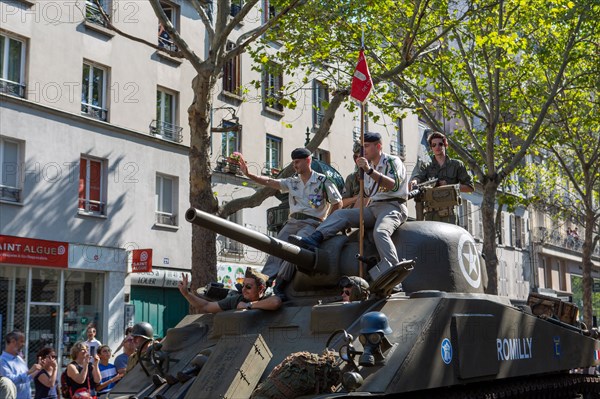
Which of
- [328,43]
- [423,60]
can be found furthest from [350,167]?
[328,43]

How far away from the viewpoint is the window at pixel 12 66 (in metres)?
22.1

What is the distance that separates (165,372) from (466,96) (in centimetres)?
2014

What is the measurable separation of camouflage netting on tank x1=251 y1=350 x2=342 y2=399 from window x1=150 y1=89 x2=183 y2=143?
65.7 feet

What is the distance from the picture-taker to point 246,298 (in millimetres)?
9547

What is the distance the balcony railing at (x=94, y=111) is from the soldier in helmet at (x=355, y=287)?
55.1 feet

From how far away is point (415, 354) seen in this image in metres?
7.81

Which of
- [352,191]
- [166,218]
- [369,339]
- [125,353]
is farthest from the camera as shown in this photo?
[166,218]

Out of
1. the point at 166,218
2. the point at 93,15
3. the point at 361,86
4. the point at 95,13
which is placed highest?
the point at 95,13

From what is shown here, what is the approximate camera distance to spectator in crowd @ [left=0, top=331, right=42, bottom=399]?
1142cm

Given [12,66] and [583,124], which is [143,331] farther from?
[583,124]

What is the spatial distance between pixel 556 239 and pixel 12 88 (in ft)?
129

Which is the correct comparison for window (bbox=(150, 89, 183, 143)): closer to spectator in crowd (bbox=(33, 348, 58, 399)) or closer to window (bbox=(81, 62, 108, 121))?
window (bbox=(81, 62, 108, 121))

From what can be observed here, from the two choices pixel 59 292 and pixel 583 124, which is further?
pixel 583 124

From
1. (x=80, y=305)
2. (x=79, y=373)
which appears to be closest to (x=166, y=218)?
(x=80, y=305)
